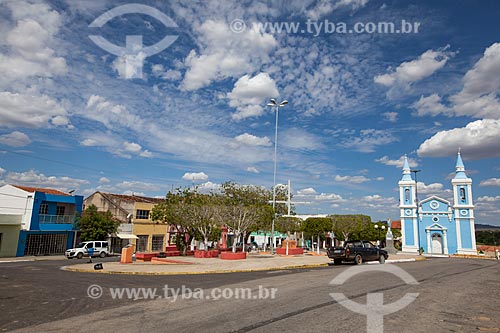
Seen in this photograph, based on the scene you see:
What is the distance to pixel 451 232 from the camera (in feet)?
160

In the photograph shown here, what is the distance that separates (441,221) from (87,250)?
152 ft

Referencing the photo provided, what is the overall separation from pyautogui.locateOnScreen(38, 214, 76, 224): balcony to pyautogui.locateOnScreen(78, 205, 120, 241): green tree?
120cm

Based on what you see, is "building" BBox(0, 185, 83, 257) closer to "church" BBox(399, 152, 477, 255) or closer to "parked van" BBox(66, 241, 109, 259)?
"parked van" BBox(66, 241, 109, 259)

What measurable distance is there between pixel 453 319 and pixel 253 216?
863 inches

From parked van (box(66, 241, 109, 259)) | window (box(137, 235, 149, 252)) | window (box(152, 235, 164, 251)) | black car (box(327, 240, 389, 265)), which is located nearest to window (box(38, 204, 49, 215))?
parked van (box(66, 241, 109, 259))

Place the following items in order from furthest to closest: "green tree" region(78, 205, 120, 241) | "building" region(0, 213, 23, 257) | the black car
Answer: "green tree" region(78, 205, 120, 241) → "building" region(0, 213, 23, 257) → the black car

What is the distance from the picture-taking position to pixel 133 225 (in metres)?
46.5

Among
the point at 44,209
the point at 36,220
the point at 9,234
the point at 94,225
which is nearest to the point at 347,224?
the point at 94,225

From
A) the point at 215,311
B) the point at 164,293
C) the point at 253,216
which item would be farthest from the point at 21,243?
the point at 215,311

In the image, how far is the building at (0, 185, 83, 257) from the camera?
118ft

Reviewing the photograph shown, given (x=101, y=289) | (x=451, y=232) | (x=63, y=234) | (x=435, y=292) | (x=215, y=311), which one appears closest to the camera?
(x=215, y=311)

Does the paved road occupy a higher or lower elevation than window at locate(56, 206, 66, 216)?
lower

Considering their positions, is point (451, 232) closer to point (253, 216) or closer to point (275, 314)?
point (253, 216)

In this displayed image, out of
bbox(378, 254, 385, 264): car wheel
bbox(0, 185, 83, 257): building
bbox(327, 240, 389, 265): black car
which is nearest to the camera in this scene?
bbox(327, 240, 389, 265): black car
